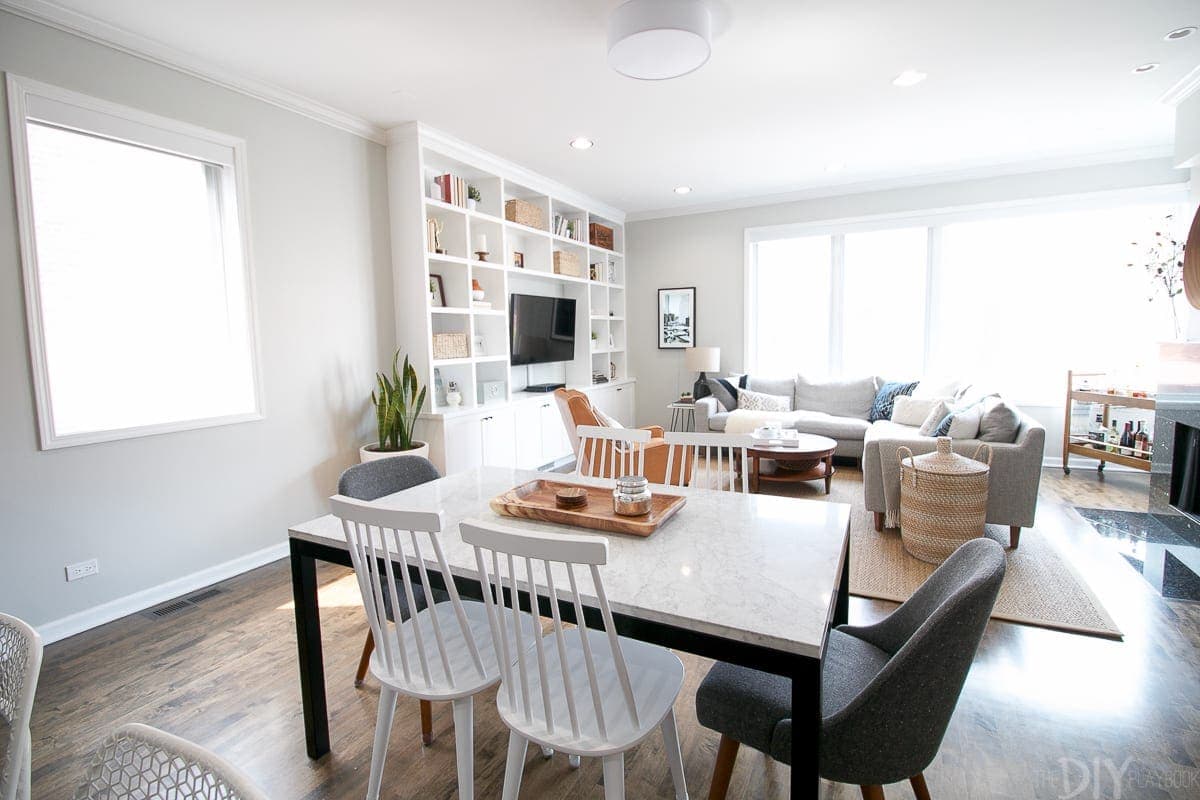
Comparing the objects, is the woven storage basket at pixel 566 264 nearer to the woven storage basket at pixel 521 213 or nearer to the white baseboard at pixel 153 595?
the woven storage basket at pixel 521 213

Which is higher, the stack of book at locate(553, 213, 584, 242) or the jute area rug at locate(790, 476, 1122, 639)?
the stack of book at locate(553, 213, 584, 242)

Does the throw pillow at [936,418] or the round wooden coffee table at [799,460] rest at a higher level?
the throw pillow at [936,418]

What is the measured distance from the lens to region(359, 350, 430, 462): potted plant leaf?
12.0ft

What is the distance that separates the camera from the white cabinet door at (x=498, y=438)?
4422mm

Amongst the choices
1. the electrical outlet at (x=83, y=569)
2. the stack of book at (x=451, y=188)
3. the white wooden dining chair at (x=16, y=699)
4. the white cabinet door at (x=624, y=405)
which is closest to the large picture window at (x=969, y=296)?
the white cabinet door at (x=624, y=405)

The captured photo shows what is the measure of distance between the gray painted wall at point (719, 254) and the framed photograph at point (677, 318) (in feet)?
0.22

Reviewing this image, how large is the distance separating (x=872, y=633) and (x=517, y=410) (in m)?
3.61

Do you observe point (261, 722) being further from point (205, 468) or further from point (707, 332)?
point (707, 332)

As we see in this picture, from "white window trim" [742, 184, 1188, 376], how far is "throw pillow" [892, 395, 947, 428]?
2.48 ft

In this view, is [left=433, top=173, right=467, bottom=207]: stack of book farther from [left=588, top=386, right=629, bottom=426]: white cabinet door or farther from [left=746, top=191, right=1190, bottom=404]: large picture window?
[left=746, top=191, right=1190, bottom=404]: large picture window

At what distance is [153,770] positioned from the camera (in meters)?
0.69

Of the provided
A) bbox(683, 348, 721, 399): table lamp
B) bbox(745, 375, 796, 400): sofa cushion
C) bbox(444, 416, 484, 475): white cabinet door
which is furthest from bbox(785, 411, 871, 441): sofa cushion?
bbox(444, 416, 484, 475): white cabinet door

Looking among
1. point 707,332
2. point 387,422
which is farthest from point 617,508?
point 707,332

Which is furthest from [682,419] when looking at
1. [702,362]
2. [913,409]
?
[913,409]
